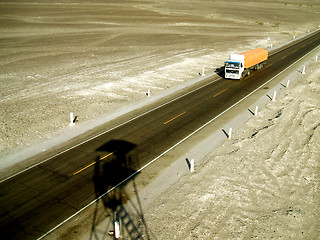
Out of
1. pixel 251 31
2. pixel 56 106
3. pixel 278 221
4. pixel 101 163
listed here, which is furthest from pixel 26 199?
pixel 251 31

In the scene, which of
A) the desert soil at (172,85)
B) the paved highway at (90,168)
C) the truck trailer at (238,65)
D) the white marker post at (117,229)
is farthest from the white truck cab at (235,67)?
the white marker post at (117,229)

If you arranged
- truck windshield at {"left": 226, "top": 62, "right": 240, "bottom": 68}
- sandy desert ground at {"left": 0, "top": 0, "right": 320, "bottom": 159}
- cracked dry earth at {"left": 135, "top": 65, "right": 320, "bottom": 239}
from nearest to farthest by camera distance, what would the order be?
cracked dry earth at {"left": 135, "top": 65, "right": 320, "bottom": 239}, sandy desert ground at {"left": 0, "top": 0, "right": 320, "bottom": 159}, truck windshield at {"left": 226, "top": 62, "right": 240, "bottom": 68}

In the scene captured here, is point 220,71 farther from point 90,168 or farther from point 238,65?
point 90,168

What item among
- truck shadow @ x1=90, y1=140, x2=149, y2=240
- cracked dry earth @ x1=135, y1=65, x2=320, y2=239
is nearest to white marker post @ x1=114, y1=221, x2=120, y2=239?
truck shadow @ x1=90, y1=140, x2=149, y2=240

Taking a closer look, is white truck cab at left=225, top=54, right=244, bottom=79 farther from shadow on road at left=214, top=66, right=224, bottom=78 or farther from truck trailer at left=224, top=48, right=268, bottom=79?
shadow on road at left=214, top=66, right=224, bottom=78

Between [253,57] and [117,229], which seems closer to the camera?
[117,229]

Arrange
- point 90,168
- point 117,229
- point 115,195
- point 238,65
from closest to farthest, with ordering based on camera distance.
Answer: point 117,229 → point 115,195 → point 90,168 → point 238,65

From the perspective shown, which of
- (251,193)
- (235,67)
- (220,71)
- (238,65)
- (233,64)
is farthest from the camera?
(220,71)

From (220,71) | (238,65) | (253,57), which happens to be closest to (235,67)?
(238,65)
